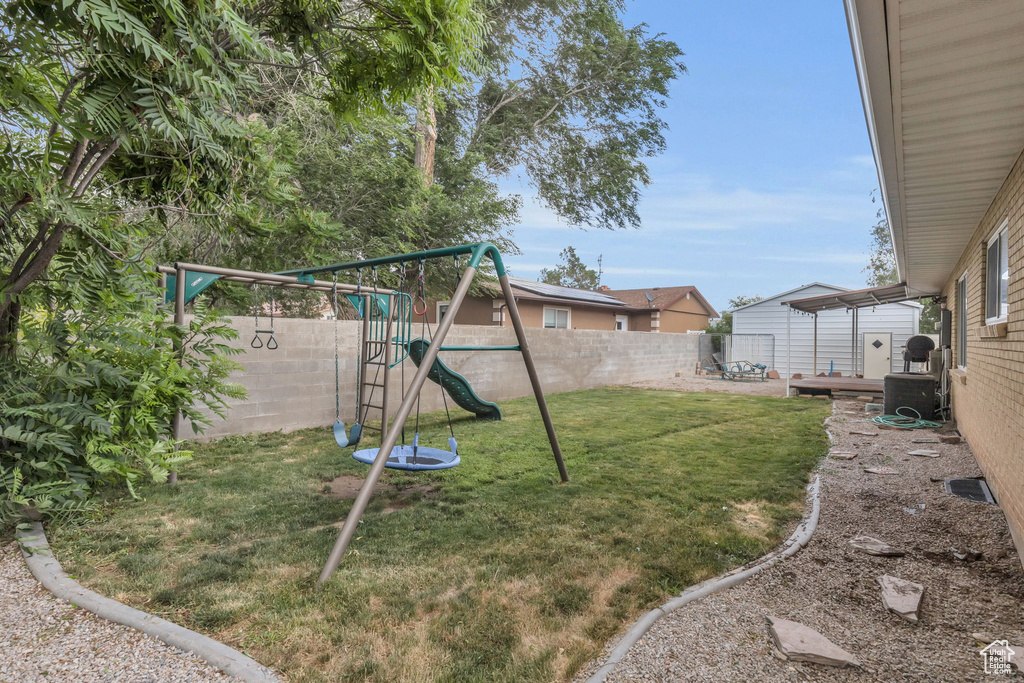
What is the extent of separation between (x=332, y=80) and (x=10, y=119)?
8.03ft

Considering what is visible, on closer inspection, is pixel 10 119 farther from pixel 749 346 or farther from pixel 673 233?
pixel 673 233

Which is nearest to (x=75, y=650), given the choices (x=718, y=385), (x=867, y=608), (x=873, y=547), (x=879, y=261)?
(x=867, y=608)

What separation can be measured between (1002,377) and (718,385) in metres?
10.9

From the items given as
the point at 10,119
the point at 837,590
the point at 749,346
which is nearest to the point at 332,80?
the point at 10,119

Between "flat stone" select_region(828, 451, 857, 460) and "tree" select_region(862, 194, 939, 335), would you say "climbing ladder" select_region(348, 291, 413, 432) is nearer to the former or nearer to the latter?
"flat stone" select_region(828, 451, 857, 460)

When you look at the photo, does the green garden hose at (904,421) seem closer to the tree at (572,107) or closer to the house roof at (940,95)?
the house roof at (940,95)

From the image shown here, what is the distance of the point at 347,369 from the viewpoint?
7941 mm

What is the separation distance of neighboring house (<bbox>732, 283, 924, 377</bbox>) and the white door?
0.86 feet

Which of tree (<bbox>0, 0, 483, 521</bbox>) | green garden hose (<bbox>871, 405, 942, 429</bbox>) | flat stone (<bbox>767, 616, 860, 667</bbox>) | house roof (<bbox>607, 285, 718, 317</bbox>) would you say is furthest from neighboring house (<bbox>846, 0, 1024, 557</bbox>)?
house roof (<bbox>607, 285, 718, 317</bbox>)

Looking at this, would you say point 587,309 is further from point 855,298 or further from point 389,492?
point 389,492

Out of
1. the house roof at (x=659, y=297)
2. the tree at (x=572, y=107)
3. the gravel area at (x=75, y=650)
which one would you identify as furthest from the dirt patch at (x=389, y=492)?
the house roof at (x=659, y=297)

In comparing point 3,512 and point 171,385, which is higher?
point 171,385

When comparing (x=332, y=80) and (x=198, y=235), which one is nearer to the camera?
(x=332, y=80)

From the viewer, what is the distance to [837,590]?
280 centimetres
